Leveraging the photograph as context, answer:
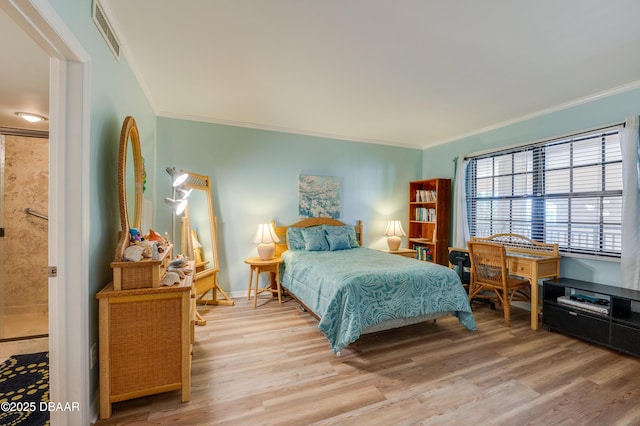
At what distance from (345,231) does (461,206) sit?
1.85 m

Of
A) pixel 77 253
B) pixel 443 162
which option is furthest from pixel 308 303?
pixel 443 162

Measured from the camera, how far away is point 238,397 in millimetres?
Answer: 1843

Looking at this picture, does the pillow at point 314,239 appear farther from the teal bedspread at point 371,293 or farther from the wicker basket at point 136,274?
the wicker basket at point 136,274

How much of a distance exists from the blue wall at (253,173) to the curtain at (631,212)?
2.88 meters

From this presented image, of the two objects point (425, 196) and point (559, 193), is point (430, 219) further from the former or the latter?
point (559, 193)

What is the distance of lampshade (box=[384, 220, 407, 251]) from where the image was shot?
4508mm

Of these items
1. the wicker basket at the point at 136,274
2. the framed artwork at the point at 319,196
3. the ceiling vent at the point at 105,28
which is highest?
the ceiling vent at the point at 105,28

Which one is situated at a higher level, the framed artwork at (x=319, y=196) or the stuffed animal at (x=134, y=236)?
the framed artwork at (x=319, y=196)

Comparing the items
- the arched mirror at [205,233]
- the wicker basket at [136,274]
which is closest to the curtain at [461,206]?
the arched mirror at [205,233]

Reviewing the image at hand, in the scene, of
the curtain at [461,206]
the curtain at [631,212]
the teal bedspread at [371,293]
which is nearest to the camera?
the teal bedspread at [371,293]

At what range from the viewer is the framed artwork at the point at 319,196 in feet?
14.1

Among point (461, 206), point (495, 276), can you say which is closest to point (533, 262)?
point (495, 276)

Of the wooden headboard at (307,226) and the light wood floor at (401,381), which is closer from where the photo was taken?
the light wood floor at (401,381)

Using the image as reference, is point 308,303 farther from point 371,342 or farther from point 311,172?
point 311,172
